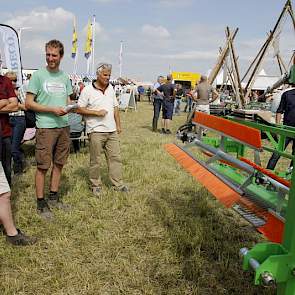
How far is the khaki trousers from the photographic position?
4.66 metres

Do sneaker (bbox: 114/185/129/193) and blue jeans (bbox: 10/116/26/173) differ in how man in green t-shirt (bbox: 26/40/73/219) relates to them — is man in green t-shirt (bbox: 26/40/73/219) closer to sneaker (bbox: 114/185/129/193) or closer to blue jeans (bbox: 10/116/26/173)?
sneaker (bbox: 114/185/129/193)

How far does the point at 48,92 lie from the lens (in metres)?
3.78

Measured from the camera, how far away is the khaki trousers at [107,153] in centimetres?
466

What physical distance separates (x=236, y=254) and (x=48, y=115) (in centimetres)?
237

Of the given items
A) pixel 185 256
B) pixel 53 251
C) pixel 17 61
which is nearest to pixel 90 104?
pixel 53 251

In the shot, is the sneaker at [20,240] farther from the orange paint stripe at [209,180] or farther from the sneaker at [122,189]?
the sneaker at [122,189]

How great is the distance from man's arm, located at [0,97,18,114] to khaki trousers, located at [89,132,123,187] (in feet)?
4.48

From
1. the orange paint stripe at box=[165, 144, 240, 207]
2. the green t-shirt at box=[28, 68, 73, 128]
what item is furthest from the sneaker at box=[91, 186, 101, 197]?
the orange paint stripe at box=[165, 144, 240, 207]

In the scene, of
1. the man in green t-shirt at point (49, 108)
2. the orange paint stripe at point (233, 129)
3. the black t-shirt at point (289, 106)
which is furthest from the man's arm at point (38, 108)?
the black t-shirt at point (289, 106)

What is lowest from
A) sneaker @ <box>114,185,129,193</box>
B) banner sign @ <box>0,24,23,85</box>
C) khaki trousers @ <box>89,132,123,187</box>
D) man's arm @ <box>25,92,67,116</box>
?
sneaker @ <box>114,185,129,193</box>

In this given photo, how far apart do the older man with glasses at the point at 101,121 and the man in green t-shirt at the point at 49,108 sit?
1.89 feet

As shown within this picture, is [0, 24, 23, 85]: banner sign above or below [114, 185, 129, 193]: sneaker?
above

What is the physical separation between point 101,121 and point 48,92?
3.26 feet

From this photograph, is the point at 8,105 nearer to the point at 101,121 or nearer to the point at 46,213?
the point at 46,213
